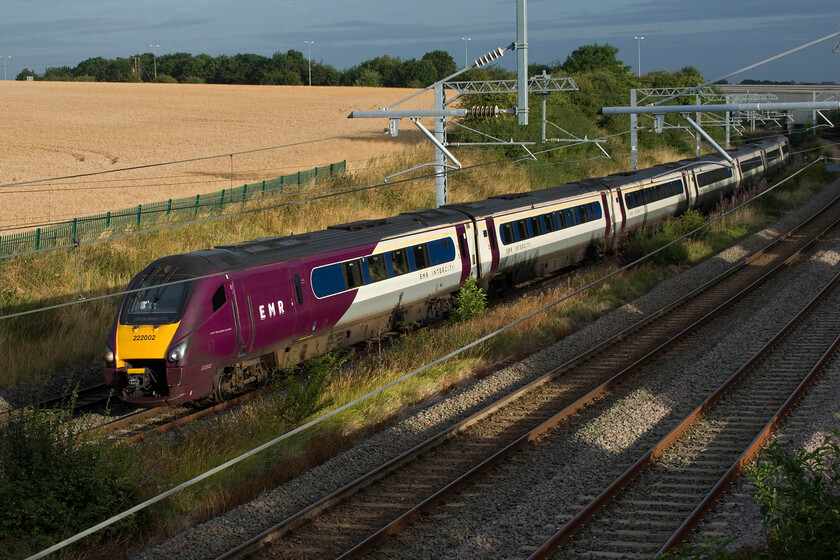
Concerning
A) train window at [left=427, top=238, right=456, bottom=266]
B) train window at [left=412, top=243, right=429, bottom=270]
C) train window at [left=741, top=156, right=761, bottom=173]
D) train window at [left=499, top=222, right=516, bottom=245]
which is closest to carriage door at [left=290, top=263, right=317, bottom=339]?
train window at [left=412, top=243, right=429, bottom=270]

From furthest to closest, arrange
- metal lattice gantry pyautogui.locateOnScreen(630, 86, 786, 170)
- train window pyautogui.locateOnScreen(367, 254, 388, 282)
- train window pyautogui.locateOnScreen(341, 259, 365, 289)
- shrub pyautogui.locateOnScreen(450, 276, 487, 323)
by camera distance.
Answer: metal lattice gantry pyautogui.locateOnScreen(630, 86, 786, 170), shrub pyautogui.locateOnScreen(450, 276, 487, 323), train window pyautogui.locateOnScreen(367, 254, 388, 282), train window pyautogui.locateOnScreen(341, 259, 365, 289)

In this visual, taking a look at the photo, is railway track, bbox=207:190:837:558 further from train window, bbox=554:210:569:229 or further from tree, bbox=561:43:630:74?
tree, bbox=561:43:630:74

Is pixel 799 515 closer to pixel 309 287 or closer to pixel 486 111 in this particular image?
pixel 309 287

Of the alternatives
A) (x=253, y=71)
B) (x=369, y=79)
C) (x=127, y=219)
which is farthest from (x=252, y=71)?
(x=127, y=219)

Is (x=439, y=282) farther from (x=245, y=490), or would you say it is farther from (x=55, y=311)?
(x=245, y=490)

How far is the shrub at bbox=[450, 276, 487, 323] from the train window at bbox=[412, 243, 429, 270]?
153 cm

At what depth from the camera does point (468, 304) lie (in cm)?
2105

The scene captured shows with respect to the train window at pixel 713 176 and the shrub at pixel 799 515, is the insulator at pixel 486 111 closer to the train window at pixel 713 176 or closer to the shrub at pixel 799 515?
the train window at pixel 713 176

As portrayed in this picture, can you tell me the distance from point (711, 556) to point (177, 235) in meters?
21.4

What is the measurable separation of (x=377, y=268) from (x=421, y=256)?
167 centimetres

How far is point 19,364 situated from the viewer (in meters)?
17.5

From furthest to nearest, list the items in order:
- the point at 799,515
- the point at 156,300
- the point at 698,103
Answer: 1. the point at 698,103
2. the point at 156,300
3. the point at 799,515

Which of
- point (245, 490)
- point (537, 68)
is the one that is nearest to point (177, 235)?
point (245, 490)

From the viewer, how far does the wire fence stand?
23.1 metres
